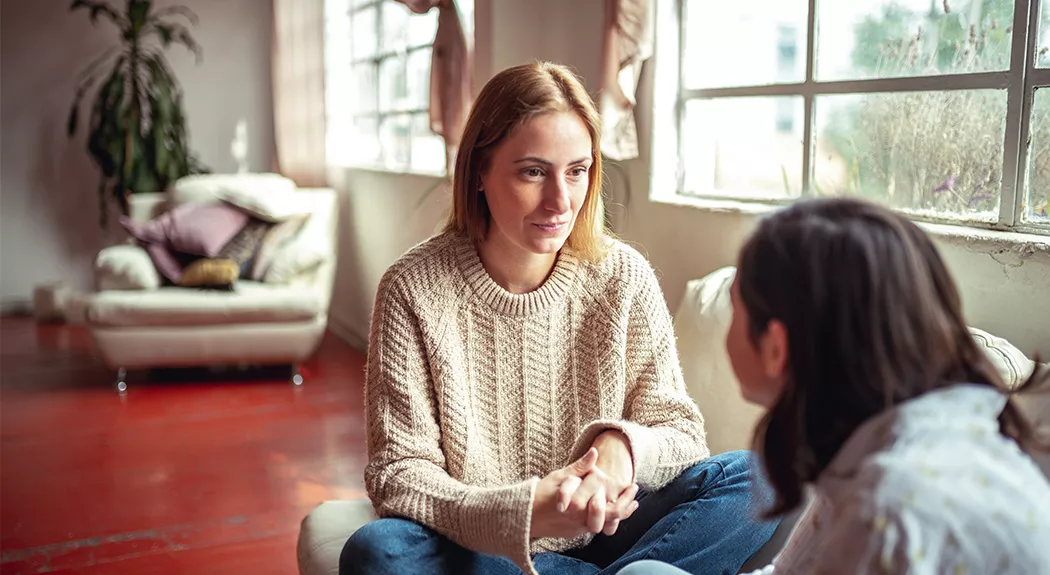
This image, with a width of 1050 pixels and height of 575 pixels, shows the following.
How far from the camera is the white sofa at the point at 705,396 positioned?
66.6 inches

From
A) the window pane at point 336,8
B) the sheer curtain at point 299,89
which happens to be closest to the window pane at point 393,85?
the window pane at point 336,8

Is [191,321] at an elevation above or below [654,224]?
below

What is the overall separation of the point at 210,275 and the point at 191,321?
25 cm

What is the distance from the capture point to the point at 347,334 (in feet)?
17.6

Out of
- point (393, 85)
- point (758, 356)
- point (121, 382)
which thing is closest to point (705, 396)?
point (758, 356)

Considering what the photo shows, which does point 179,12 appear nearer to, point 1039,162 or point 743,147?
point 743,147

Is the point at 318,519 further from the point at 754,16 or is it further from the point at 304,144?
the point at 304,144

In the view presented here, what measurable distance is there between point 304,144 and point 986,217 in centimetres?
453

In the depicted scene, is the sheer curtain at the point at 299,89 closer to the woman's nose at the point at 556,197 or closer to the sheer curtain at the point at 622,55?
the sheer curtain at the point at 622,55

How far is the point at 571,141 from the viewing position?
5.28 ft

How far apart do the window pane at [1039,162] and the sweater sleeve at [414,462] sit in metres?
1.08

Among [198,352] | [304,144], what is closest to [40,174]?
[304,144]

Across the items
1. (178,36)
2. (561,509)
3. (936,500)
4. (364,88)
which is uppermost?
(178,36)

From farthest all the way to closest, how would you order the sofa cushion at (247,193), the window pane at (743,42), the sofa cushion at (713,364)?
the sofa cushion at (247,193)
the window pane at (743,42)
the sofa cushion at (713,364)
